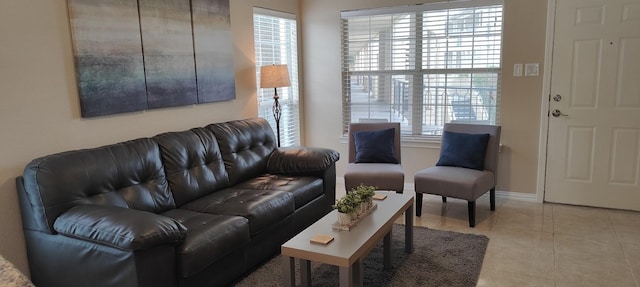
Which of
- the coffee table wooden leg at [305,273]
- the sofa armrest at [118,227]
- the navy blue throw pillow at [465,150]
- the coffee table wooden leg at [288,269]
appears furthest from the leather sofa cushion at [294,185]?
the navy blue throw pillow at [465,150]

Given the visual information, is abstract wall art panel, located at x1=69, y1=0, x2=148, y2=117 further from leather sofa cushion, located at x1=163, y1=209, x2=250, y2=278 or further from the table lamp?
the table lamp

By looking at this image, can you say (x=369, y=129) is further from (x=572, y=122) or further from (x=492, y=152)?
(x=572, y=122)

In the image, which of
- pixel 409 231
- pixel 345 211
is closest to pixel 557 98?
pixel 409 231

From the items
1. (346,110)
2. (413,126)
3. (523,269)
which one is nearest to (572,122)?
(413,126)

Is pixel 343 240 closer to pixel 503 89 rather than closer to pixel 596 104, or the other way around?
pixel 503 89

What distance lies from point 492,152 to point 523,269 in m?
1.38

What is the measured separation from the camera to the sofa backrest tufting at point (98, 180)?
234cm

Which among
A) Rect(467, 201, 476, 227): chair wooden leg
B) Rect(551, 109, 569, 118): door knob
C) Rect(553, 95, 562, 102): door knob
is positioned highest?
Rect(553, 95, 562, 102): door knob

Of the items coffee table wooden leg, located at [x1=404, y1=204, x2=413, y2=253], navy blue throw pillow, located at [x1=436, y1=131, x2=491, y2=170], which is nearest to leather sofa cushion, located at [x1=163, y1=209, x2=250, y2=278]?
coffee table wooden leg, located at [x1=404, y1=204, x2=413, y2=253]

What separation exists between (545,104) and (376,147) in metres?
1.59

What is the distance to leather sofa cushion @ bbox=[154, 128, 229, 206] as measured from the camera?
3068 mm

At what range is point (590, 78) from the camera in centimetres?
399

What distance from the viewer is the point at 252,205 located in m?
2.87

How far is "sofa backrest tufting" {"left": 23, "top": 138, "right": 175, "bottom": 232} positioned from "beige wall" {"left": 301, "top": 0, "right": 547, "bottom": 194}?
2505mm
